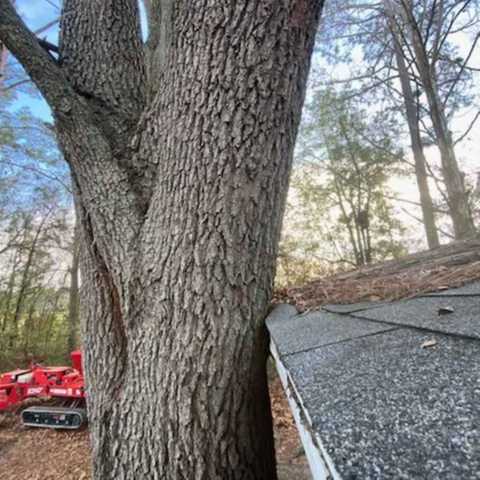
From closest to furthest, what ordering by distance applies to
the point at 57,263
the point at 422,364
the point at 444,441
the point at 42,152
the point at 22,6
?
the point at 444,441, the point at 422,364, the point at 22,6, the point at 42,152, the point at 57,263

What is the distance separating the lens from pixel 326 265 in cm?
855

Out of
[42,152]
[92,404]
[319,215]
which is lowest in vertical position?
[92,404]

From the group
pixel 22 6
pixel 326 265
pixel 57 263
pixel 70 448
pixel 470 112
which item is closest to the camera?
pixel 70 448

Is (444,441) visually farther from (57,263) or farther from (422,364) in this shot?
(57,263)

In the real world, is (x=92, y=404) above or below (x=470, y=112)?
below

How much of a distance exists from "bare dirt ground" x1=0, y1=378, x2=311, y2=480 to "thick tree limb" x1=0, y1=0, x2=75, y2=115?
3.02 meters

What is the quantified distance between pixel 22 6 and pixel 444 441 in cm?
712

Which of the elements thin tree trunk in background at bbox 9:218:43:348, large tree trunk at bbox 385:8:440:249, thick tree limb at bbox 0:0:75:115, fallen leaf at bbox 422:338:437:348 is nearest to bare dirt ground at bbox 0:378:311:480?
fallen leaf at bbox 422:338:437:348

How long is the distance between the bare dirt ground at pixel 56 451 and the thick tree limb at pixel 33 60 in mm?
3017

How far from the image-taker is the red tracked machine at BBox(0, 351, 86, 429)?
4277 mm

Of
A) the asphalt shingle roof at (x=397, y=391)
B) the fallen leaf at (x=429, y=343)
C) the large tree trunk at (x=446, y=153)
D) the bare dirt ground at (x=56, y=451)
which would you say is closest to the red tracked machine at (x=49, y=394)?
the bare dirt ground at (x=56, y=451)

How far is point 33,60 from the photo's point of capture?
1.35 m

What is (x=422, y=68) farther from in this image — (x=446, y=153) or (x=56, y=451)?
(x=56, y=451)

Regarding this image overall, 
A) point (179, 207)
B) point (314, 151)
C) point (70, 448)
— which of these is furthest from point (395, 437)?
point (314, 151)
